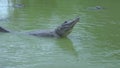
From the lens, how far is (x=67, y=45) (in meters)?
10.0

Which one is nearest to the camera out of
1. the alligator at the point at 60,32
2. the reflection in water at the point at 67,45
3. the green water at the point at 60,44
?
the green water at the point at 60,44

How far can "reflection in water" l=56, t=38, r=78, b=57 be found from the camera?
9.30 metres

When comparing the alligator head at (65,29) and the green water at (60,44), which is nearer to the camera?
the green water at (60,44)

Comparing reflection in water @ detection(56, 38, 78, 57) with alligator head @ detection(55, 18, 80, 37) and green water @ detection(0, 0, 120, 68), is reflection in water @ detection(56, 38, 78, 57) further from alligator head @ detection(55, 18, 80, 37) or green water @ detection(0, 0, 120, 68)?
alligator head @ detection(55, 18, 80, 37)

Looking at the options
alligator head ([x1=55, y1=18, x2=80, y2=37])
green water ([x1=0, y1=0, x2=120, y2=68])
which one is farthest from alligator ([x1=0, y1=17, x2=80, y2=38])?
green water ([x1=0, y1=0, x2=120, y2=68])

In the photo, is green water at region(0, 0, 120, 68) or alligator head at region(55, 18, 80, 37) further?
alligator head at region(55, 18, 80, 37)

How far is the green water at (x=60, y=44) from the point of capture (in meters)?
8.16

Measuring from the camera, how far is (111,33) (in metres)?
11.4

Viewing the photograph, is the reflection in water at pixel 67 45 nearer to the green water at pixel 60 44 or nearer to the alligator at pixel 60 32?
the green water at pixel 60 44

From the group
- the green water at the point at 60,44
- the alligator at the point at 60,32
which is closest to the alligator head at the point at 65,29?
the alligator at the point at 60,32

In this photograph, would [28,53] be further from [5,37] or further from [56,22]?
[56,22]

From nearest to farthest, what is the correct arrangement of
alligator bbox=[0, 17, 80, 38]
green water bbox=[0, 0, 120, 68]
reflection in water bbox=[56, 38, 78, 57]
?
green water bbox=[0, 0, 120, 68]
reflection in water bbox=[56, 38, 78, 57]
alligator bbox=[0, 17, 80, 38]

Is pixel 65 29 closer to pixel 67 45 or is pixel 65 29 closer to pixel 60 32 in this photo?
pixel 60 32

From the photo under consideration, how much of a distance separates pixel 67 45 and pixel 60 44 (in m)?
0.17
